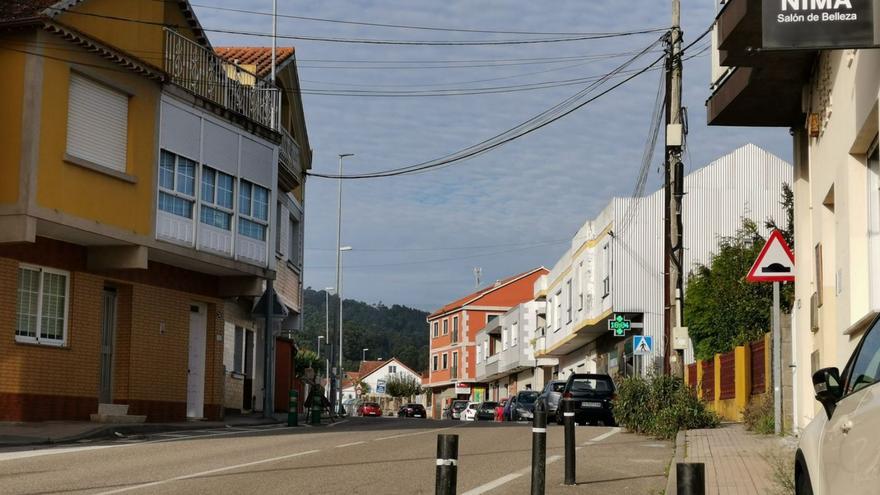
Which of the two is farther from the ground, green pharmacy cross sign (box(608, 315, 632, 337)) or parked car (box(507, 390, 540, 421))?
green pharmacy cross sign (box(608, 315, 632, 337))

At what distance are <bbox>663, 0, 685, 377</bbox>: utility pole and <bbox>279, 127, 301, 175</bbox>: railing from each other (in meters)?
11.2

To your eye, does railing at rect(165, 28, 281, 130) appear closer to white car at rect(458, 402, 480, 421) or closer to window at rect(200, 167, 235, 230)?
window at rect(200, 167, 235, 230)

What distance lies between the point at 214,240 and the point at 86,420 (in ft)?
17.0

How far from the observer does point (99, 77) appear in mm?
23281

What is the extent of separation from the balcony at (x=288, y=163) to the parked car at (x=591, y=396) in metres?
9.60

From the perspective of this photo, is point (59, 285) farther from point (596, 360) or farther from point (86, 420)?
point (596, 360)

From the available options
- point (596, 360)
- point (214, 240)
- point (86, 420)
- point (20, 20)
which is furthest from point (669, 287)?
point (596, 360)

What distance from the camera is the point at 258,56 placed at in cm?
3669

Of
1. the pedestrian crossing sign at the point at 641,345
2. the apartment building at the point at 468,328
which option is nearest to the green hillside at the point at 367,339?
the apartment building at the point at 468,328

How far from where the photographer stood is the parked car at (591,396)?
102 feet

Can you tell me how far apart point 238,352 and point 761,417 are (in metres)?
17.3

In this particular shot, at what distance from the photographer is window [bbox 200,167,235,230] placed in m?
27.1

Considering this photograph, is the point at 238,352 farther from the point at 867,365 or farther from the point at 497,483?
the point at 867,365

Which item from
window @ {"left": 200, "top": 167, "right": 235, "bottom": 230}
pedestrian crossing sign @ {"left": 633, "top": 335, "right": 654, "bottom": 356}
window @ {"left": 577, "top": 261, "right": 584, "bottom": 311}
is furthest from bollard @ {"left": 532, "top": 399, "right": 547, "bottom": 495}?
window @ {"left": 577, "top": 261, "right": 584, "bottom": 311}
